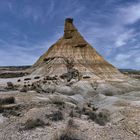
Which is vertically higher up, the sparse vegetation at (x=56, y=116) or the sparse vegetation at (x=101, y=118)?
the sparse vegetation at (x=56, y=116)

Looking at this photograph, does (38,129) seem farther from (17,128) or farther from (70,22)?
(70,22)

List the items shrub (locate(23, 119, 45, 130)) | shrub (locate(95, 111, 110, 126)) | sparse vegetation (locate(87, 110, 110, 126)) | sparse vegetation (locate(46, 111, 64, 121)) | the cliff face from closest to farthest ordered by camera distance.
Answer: shrub (locate(23, 119, 45, 130)) → sparse vegetation (locate(46, 111, 64, 121)) → shrub (locate(95, 111, 110, 126)) → sparse vegetation (locate(87, 110, 110, 126)) → the cliff face

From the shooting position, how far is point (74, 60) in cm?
5025

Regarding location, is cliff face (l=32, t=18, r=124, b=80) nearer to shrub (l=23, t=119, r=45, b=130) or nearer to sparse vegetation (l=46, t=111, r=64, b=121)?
sparse vegetation (l=46, t=111, r=64, b=121)

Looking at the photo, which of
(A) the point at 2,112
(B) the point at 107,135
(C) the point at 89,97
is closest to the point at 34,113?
(A) the point at 2,112

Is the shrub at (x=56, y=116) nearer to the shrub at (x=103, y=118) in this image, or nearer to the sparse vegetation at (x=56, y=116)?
the sparse vegetation at (x=56, y=116)

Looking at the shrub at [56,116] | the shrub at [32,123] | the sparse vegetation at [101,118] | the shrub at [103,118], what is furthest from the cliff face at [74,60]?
the shrub at [32,123]

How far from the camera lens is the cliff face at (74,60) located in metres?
47.5

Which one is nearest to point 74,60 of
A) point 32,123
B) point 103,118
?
point 103,118

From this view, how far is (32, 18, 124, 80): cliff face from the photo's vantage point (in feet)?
156

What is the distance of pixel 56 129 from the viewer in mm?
15742

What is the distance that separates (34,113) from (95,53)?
1463 inches

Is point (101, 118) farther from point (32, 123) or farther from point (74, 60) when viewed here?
point (74, 60)

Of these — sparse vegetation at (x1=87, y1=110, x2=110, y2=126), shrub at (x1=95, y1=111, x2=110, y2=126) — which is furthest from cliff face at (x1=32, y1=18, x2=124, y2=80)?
sparse vegetation at (x1=87, y1=110, x2=110, y2=126)
